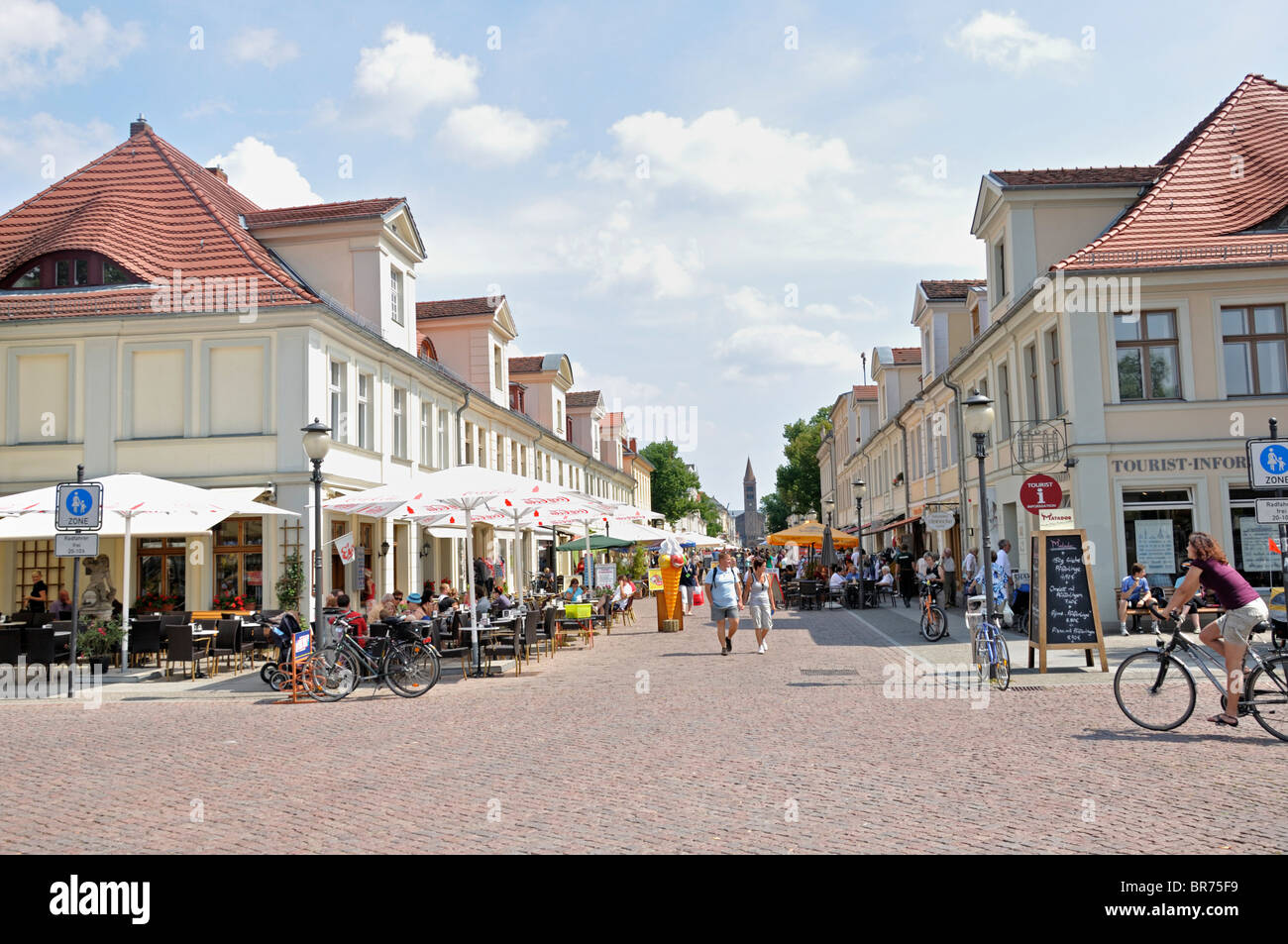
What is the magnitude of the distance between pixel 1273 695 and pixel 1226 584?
1061 mm

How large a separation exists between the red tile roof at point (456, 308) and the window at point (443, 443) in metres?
5.38

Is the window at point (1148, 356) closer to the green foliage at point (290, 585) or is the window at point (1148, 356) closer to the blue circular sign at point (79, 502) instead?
the green foliage at point (290, 585)

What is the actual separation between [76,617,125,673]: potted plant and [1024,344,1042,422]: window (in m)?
18.4

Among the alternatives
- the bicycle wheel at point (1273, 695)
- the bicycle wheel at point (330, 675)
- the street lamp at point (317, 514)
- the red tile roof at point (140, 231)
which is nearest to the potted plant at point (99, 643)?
the street lamp at point (317, 514)

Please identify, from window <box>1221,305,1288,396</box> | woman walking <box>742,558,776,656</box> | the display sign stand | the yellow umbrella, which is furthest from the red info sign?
the yellow umbrella

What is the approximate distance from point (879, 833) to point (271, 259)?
2182cm

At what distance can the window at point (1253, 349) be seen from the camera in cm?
1994

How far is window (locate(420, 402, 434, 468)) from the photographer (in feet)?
95.3

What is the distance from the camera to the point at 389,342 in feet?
83.8

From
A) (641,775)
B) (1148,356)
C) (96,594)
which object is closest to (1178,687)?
(641,775)

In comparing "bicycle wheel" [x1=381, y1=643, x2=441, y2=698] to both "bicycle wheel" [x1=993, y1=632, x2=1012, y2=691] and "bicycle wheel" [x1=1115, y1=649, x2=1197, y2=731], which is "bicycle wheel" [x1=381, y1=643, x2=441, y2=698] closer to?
"bicycle wheel" [x1=993, y1=632, x2=1012, y2=691]

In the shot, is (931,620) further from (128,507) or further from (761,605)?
(128,507)

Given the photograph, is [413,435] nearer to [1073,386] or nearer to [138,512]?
[138,512]

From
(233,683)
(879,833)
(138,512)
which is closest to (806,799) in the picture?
(879,833)
